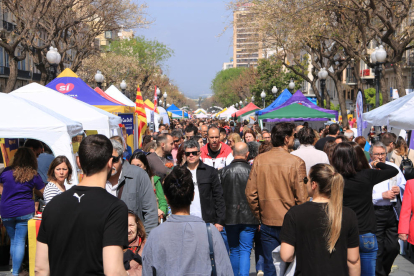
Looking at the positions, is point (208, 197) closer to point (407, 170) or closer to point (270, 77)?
point (407, 170)

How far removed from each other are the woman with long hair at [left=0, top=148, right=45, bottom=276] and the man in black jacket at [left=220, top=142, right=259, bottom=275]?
7.74ft

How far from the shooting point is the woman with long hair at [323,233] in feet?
11.5

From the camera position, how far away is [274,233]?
17.0ft

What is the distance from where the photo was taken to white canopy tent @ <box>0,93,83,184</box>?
7.06 metres

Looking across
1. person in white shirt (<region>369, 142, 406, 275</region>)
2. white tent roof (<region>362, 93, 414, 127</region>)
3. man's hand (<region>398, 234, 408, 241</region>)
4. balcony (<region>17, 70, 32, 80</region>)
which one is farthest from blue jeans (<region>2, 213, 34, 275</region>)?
balcony (<region>17, 70, 32, 80</region>)

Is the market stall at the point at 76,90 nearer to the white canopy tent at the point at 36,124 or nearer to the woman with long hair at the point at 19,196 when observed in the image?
the white canopy tent at the point at 36,124

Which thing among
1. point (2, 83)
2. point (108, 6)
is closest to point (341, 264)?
point (108, 6)

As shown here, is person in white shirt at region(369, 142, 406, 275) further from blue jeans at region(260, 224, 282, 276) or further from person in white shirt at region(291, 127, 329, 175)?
blue jeans at region(260, 224, 282, 276)

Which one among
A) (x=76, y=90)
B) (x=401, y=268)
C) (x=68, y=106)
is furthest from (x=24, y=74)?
(x=401, y=268)

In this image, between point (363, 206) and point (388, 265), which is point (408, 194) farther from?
point (363, 206)

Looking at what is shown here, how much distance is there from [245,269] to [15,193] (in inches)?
114

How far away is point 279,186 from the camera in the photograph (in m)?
5.21

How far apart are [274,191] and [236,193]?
2.91ft

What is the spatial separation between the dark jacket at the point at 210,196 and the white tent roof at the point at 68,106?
201 inches
